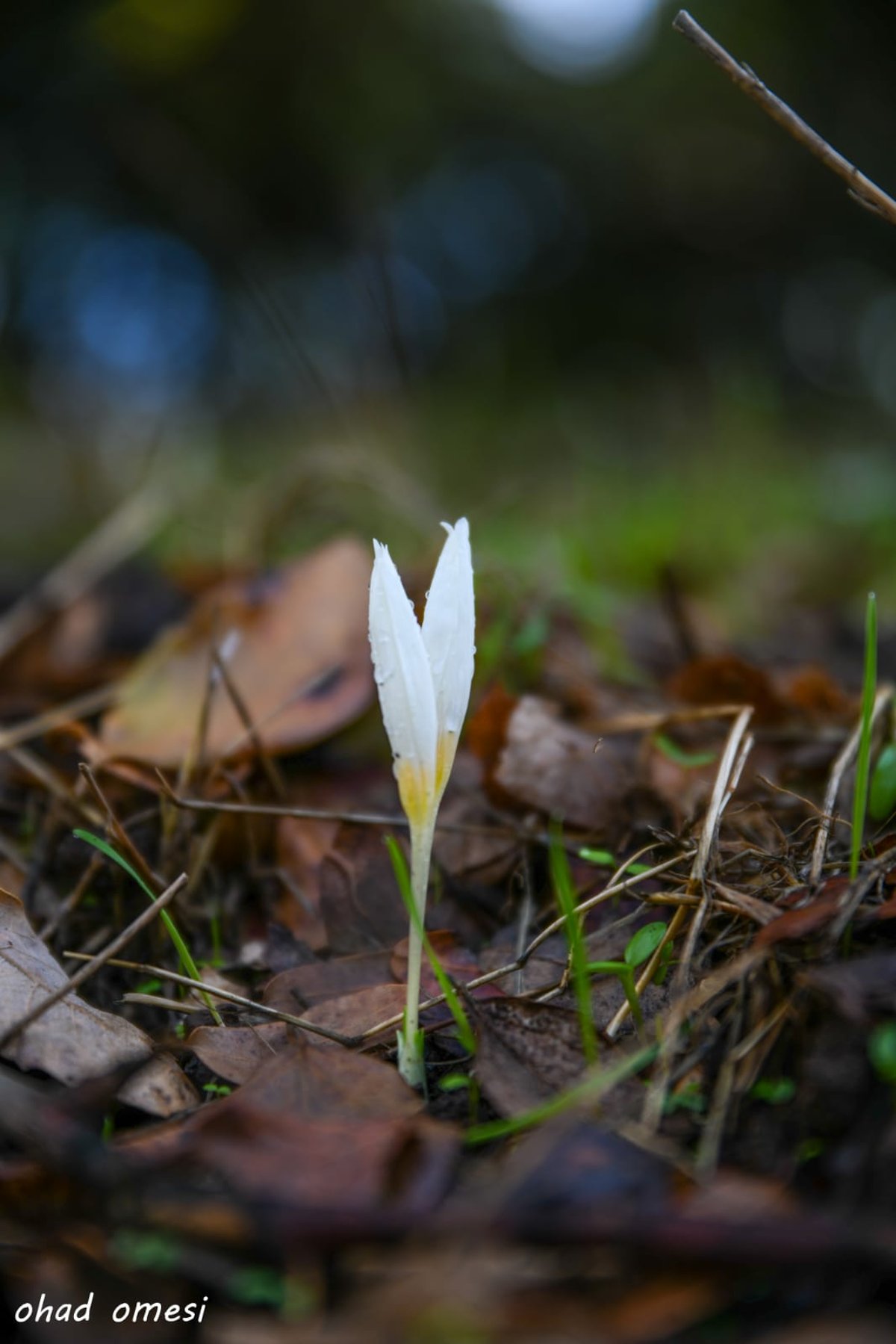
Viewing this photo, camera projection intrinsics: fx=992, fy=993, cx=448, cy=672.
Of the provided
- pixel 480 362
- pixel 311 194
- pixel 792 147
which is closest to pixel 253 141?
pixel 311 194

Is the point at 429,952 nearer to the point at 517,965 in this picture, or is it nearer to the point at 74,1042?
the point at 517,965

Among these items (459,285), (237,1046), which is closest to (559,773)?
(237,1046)

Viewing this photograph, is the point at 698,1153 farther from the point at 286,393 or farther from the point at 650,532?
the point at 286,393

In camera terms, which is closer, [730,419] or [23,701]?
[23,701]

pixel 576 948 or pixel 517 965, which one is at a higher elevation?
pixel 576 948

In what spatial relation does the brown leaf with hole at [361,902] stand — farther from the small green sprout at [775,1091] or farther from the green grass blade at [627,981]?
the small green sprout at [775,1091]

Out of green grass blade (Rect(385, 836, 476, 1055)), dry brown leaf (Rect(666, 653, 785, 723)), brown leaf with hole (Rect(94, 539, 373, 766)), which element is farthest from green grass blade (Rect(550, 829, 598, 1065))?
dry brown leaf (Rect(666, 653, 785, 723))
